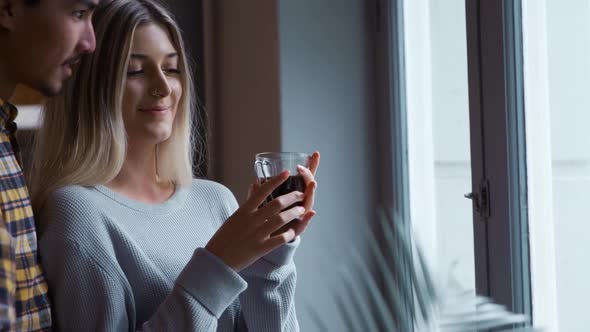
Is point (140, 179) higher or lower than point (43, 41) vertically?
lower

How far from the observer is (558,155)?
1.69 meters

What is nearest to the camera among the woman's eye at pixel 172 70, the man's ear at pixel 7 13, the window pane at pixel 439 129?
the man's ear at pixel 7 13

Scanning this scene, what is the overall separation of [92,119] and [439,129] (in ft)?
3.62

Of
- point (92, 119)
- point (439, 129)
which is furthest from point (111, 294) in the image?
point (439, 129)

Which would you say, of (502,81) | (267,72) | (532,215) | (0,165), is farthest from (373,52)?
(0,165)

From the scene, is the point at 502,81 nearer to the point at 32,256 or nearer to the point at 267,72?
the point at 267,72

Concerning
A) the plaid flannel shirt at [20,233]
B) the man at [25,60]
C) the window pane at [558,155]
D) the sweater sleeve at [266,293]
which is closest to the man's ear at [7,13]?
the man at [25,60]

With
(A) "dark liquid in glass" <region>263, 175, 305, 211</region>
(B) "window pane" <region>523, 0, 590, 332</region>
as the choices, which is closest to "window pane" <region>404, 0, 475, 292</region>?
(B) "window pane" <region>523, 0, 590, 332</region>

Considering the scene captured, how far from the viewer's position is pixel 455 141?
6.86ft

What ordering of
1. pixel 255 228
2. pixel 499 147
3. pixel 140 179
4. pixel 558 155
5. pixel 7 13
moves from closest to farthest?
pixel 7 13
pixel 255 228
pixel 140 179
pixel 558 155
pixel 499 147

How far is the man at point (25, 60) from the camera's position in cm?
103

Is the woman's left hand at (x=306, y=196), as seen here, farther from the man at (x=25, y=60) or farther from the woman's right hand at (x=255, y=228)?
the man at (x=25, y=60)

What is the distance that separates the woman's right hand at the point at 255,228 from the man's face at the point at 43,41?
0.38 metres

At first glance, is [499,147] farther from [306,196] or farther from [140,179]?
[140,179]
